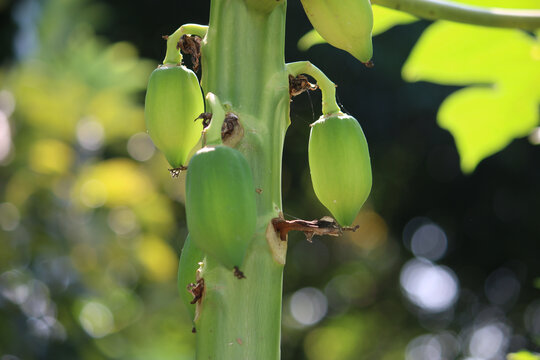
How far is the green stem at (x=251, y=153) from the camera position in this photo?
47 centimetres

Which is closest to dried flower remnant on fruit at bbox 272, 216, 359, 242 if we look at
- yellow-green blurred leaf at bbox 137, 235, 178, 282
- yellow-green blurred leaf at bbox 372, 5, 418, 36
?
yellow-green blurred leaf at bbox 372, 5, 418, 36

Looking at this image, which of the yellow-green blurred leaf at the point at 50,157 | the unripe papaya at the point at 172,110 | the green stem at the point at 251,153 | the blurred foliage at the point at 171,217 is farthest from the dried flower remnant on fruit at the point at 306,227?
the yellow-green blurred leaf at the point at 50,157

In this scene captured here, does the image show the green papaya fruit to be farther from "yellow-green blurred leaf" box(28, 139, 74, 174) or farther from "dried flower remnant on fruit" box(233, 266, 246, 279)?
"yellow-green blurred leaf" box(28, 139, 74, 174)

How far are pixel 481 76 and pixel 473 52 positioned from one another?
41 millimetres

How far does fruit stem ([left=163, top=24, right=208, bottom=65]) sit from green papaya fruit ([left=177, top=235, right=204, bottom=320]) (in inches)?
5.8

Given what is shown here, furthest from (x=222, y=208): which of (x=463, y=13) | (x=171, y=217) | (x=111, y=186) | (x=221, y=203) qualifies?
(x=171, y=217)

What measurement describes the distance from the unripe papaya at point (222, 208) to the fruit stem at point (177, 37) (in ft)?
0.46

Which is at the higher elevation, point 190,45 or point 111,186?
point 190,45

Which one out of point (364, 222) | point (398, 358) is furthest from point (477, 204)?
point (398, 358)

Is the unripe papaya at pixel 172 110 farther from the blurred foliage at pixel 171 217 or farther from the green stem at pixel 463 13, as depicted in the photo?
the blurred foliage at pixel 171 217

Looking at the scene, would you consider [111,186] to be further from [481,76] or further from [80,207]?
[481,76]

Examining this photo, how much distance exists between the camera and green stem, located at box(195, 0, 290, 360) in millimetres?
472

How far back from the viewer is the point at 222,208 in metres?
0.44

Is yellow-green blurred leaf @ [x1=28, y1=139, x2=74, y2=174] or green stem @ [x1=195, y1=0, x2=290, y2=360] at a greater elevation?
green stem @ [x1=195, y1=0, x2=290, y2=360]
